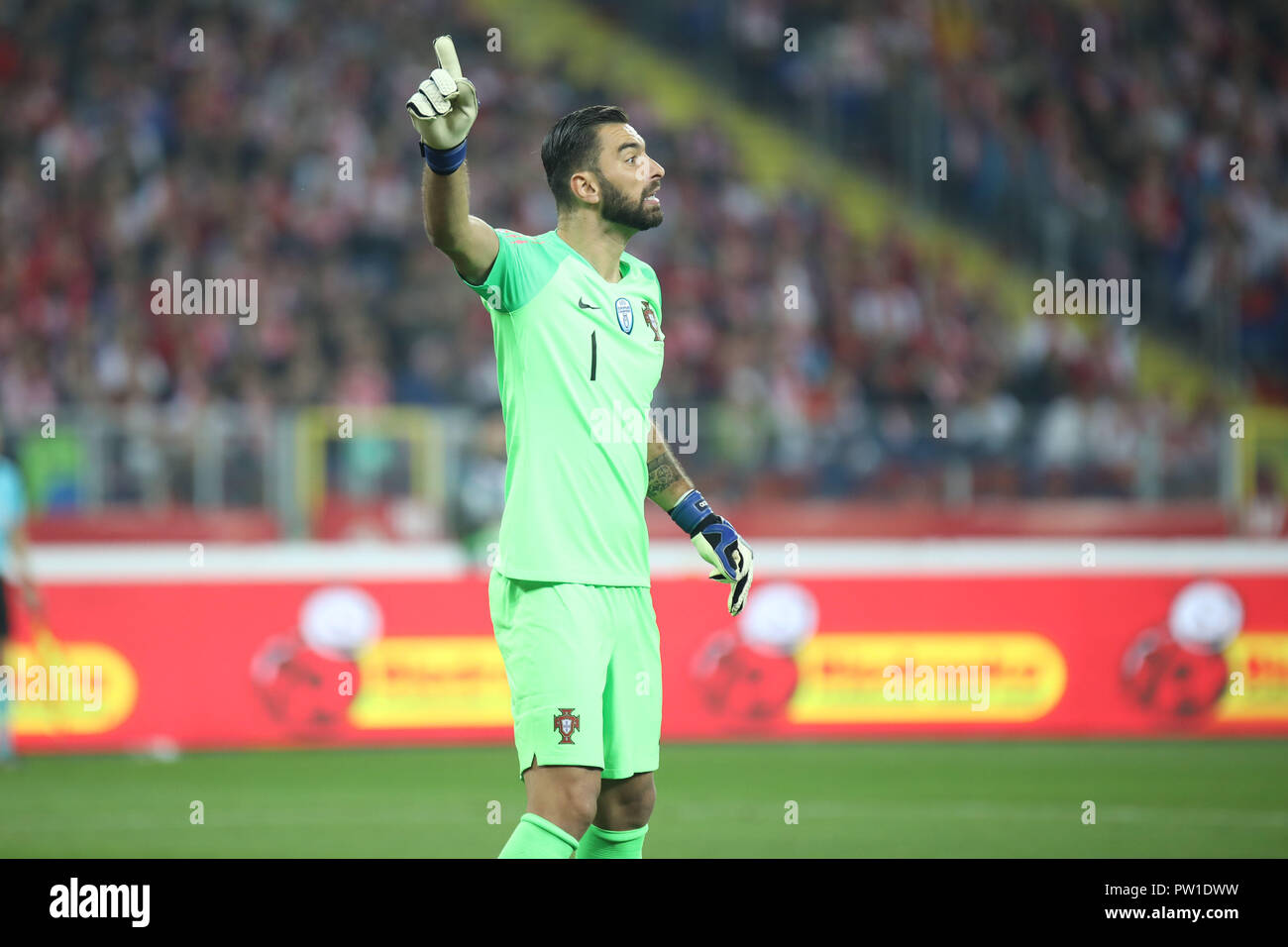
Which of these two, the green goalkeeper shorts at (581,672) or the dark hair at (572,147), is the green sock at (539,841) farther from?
the dark hair at (572,147)

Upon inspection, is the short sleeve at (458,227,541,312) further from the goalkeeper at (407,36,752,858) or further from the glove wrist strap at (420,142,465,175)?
the glove wrist strap at (420,142,465,175)

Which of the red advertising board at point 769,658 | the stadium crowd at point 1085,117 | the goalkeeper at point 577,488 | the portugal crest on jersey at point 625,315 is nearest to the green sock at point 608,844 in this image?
the goalkeeper at point 577,488

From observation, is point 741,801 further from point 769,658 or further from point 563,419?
point 563,419

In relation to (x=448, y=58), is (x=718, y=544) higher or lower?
lower

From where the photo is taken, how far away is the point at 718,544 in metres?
5.25

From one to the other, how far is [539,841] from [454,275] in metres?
12.3

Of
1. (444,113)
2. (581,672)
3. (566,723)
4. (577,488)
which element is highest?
(444,113)

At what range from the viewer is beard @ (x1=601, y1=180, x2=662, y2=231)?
5004mm

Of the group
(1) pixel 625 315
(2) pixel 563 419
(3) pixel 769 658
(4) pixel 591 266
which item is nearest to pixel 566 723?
(2) pixel 563 419

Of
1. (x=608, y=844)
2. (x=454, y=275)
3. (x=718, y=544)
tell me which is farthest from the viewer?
(x=454, y=275)

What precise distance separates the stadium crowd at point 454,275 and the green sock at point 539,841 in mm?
8983

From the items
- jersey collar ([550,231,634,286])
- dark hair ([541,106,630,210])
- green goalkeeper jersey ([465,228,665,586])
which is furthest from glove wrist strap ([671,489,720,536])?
dark hair ([541,106,630,210])

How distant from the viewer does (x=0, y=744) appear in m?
11.3

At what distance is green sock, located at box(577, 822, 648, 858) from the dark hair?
172cm
